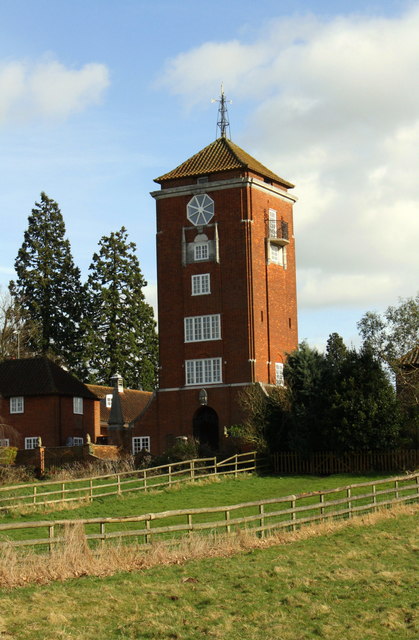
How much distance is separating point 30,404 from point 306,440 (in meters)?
23.7

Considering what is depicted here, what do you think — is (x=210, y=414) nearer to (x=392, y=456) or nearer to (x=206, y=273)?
(x=206, y=273)

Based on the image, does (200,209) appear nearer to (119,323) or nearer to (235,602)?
(119,323)

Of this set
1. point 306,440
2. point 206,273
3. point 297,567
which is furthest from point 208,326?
point 297,567

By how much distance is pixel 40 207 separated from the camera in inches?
3310

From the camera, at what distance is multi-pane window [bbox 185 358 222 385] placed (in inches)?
2309

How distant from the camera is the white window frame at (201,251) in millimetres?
59812

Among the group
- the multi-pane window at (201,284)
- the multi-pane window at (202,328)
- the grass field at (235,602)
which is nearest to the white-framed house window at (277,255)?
the multi-pane window at (201,284)

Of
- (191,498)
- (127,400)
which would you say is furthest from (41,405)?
(191,498)

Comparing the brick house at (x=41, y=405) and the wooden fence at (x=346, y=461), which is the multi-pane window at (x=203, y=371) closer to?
the wooden fence at (x=346, y=461)

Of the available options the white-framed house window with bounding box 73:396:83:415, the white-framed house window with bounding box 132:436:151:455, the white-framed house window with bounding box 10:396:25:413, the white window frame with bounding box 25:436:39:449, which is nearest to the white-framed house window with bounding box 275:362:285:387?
the white-framed house window with bounding box 132:436:151:455

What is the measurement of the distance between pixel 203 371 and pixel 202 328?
2.51 m

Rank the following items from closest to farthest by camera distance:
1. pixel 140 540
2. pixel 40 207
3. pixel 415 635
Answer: pixel 415 635 < pixel 140 540 < pixel 40 207

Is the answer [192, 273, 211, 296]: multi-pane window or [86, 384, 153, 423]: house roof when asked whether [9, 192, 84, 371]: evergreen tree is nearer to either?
[86, 384, 153, 423]: house roof

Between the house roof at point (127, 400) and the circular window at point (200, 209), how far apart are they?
664 inches
